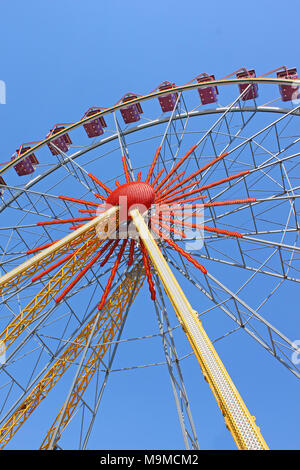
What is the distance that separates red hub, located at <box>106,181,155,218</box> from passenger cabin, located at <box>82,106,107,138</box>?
8.54 m

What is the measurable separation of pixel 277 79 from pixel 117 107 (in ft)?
30.7

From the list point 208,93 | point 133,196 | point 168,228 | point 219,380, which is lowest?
point 219,380

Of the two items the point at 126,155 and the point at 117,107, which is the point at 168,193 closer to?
the point at 126,155

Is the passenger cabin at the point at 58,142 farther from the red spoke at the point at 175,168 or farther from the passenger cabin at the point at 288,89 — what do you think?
the passenger cabin at the point at 288,89

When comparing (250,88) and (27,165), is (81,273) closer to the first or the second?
(27,165)

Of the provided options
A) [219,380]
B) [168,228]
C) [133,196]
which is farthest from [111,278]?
[219,380]

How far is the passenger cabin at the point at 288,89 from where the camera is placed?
78.1 ft

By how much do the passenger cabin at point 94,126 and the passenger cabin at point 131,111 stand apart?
4.99 ft

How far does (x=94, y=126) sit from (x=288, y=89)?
1175cm

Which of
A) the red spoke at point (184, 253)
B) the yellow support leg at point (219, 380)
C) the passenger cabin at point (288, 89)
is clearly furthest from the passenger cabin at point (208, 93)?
the yellow support leg at point (219, 380)

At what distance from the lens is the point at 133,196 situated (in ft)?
65.4

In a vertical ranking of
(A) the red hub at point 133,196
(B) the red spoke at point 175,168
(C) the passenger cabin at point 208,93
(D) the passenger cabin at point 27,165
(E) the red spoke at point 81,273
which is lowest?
(E) the red spoke at point 81,273

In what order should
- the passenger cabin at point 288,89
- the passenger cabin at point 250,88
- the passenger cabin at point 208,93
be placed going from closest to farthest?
the passenger cabin at point 288,89, the passenger cabin at point 250,88, the passenger cabin at point 208,93
